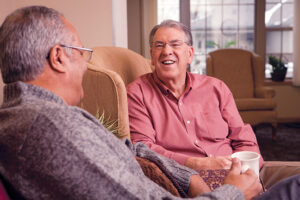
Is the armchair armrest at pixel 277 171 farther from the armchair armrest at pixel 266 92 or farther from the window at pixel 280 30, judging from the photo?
the window at pixel 280 30

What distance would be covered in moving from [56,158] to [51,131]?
0.18 ft

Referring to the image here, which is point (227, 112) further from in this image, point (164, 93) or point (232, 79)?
point (232, 79)

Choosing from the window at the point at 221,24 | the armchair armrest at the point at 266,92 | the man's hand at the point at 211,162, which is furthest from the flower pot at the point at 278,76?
the man's hand at the point at 211,162

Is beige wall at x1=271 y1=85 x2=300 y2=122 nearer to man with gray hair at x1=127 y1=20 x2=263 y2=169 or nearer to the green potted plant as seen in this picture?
the green potted plant

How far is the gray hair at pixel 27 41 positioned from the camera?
2.49ft

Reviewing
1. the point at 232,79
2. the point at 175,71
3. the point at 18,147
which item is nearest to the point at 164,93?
the point at 175,71

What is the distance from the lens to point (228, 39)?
561 centimetres

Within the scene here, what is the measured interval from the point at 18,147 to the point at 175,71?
125 centimetres

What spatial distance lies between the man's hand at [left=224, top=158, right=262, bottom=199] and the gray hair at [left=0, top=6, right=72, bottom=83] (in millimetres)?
586

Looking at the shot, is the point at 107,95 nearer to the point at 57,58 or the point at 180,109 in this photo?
the point at 180,109

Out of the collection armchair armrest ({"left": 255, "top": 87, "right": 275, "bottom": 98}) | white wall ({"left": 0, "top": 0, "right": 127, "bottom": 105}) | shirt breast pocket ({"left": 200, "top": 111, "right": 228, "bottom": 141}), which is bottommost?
armchair armrest ({"left": 255, "top": 87, "right": 275, "bottom": 98})

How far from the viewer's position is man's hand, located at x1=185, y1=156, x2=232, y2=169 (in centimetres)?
143

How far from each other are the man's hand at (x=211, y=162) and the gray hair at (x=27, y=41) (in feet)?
2.98

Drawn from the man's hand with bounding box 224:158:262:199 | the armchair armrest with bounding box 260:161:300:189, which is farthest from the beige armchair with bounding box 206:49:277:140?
the man's hand with bounding box 224:158:262:199
